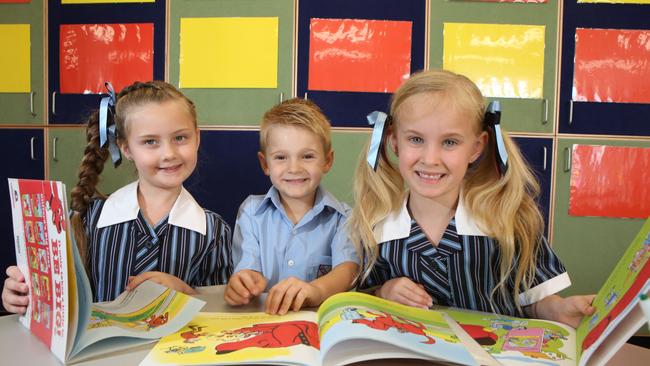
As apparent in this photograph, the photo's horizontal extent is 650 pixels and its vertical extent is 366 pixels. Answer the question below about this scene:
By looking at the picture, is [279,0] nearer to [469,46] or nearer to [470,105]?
[469,46]

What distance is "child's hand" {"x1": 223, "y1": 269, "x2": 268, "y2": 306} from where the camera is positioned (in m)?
0.85

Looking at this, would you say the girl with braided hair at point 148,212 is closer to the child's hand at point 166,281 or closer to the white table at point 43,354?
the child's hand at point 166,281

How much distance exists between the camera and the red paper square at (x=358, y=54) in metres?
2.33

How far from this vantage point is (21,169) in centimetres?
250

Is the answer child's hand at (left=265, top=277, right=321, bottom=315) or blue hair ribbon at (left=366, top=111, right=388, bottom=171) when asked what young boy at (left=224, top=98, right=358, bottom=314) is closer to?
blue hair ribbon at (left=366, top=111, right=388, bottom=171)

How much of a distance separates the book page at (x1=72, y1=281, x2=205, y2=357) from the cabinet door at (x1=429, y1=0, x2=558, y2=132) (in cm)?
187

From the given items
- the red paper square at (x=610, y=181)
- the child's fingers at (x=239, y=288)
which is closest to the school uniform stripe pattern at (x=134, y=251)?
the child's fingers at (x=239, y=288)

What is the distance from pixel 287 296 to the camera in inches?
31.6

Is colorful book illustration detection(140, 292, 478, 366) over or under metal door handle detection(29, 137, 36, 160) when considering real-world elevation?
under

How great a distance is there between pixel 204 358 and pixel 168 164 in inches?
26.1

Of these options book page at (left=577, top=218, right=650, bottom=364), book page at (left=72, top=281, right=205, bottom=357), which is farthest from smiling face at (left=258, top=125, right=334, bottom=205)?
book page at (left=577, top=218, right=650, bottom=364)

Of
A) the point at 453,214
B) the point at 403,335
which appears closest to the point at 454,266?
the point at 453,214

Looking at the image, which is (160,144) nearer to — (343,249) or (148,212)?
(148,212)

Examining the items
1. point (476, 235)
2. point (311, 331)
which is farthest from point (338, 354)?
point (476, 235)
